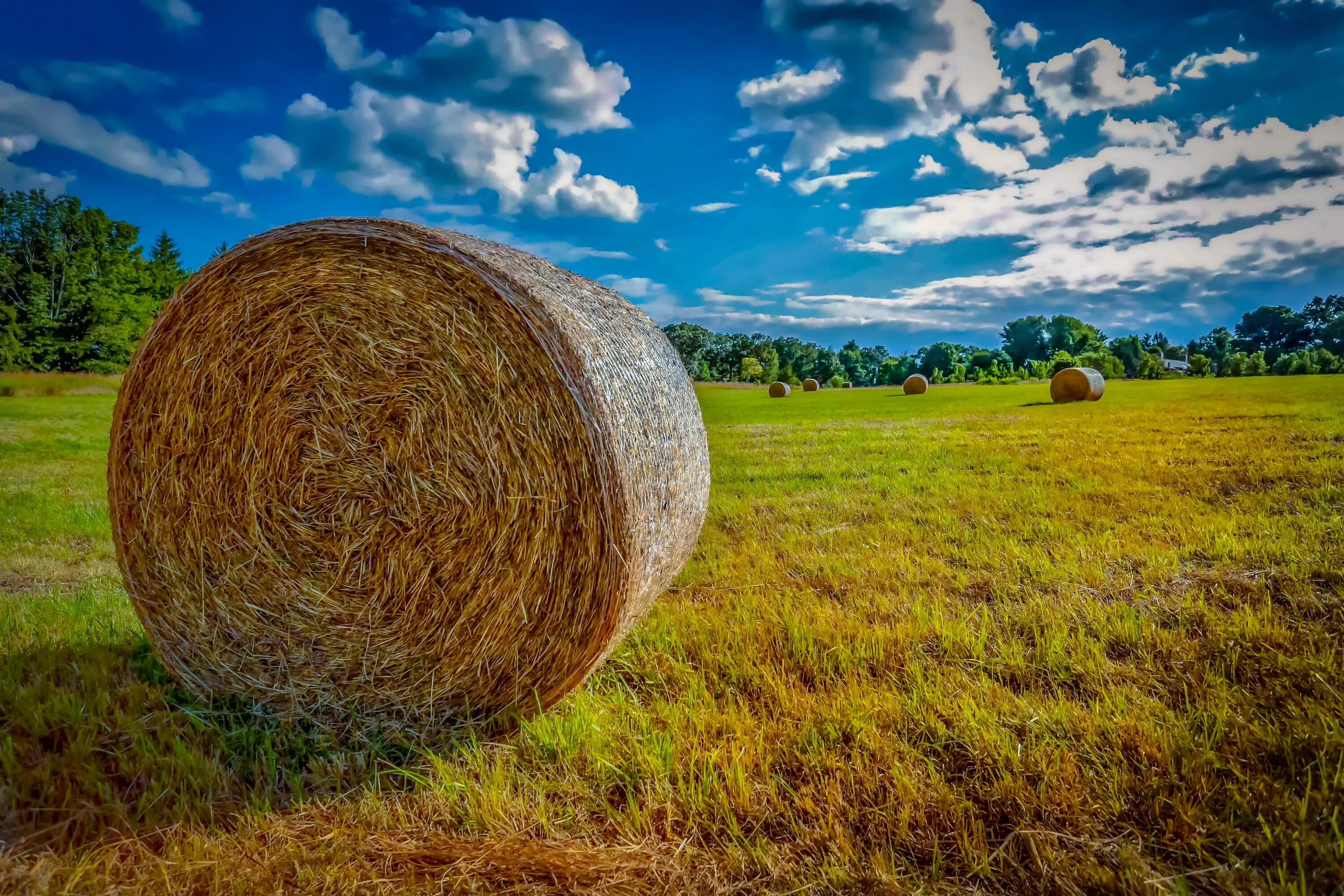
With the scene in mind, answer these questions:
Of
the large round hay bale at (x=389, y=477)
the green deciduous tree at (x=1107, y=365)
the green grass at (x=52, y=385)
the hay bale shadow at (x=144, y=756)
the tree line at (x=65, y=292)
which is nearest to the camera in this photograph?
the hay bale shadow at (x=144, y=756)

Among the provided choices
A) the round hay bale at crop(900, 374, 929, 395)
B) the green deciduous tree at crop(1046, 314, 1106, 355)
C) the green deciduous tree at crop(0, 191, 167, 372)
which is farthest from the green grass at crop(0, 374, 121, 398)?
the green deciduous tree at crop(1046, 314, 1106, 355)

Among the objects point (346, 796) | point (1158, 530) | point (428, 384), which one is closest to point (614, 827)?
point (346, 796)

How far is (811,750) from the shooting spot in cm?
269

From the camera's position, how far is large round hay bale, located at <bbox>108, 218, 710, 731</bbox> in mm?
2988

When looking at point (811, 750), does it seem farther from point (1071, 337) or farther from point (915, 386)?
point (1071, 337)

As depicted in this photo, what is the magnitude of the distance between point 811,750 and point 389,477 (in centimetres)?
216

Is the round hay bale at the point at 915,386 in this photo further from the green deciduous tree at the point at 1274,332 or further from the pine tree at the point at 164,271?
the pine tree at the point at 164,271

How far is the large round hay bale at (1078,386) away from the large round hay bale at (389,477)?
2608 cm

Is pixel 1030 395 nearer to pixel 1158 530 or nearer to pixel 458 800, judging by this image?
pixel 1158 530

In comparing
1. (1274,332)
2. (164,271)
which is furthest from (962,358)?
(164,271)

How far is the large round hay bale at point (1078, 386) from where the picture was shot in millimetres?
25141

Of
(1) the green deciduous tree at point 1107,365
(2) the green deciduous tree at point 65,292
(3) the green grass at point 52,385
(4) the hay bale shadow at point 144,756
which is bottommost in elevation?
(4) the hay bale shadow at point 144,756

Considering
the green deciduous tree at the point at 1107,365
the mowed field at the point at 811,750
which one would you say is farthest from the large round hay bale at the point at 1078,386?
the green deciduous tree at the point at 1107,365

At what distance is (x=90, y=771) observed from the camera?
105 inches
